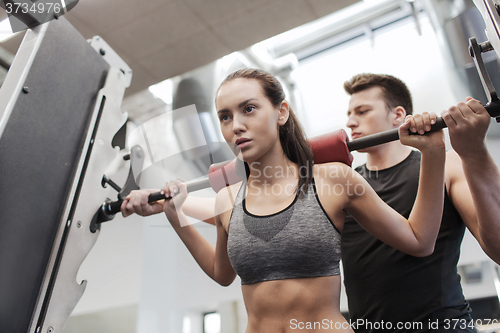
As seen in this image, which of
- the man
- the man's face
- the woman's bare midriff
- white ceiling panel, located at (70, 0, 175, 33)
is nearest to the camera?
the woman's bare midriff

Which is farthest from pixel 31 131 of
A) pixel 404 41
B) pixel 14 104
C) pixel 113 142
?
pixel 404 41

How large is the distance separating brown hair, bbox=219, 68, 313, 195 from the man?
11.8 inches

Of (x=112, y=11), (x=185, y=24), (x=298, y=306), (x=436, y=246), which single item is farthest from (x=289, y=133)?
(x=112, y=11)

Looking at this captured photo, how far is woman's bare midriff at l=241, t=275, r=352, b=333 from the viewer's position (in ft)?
2.46

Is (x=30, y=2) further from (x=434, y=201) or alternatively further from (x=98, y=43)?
(x=434, y=201)

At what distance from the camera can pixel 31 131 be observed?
92 centimetres

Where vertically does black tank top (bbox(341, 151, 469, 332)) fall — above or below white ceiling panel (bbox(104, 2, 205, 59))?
below

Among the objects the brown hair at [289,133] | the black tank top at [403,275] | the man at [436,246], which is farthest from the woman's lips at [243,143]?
the black tank top at [403,275]

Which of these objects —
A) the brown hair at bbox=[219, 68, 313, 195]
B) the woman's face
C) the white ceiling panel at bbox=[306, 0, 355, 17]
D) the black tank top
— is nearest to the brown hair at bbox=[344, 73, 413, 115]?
the black tank top

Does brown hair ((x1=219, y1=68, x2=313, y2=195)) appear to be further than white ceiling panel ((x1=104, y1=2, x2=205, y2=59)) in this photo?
No

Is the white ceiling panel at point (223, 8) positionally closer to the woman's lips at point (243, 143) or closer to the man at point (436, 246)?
the man at point (436, 246)

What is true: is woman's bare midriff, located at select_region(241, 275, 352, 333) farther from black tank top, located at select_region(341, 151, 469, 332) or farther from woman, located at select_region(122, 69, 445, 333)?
black tank top, located at select_region(341, 151, 469, 332)

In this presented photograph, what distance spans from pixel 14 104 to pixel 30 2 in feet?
1.00

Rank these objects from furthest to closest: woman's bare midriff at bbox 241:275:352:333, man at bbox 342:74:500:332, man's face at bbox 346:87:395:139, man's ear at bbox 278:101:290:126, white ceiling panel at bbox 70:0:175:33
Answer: white ceiling panel at bbox 70:0:175:33, man's face at bbox 346:87:395:139, man's ear at bbox 278:101:290:126, man at bbox 342:74:500:332, woman's bare midriff at bbox 241:275:352:333
